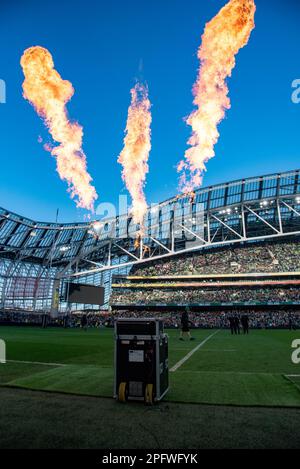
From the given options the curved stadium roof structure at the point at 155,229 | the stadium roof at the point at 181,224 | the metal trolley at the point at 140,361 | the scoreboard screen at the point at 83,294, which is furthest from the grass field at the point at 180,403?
the curved stadium roof structure at the point at 155,229

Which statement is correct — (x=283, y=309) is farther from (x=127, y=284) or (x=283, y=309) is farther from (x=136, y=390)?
(x=136, y=390)

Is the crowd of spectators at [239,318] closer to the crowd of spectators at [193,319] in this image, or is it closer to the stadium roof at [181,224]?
the crowd of spectators at [193,319]

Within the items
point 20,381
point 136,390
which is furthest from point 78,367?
point 136,390

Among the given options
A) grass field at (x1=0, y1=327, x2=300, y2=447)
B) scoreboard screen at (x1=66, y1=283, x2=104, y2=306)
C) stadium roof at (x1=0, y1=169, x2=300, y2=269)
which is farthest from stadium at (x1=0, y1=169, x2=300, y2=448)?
scoreboard screen at (x1=66, y1=283, x2=104, y2=306)

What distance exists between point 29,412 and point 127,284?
53.1 metres

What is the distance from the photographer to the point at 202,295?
161 feet

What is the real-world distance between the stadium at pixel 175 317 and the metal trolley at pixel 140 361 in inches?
8.8

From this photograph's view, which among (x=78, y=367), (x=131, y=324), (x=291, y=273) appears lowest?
(x=78, y=367)

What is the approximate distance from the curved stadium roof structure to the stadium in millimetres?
215

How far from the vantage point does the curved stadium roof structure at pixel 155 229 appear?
143 ft

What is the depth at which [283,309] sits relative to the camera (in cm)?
4384

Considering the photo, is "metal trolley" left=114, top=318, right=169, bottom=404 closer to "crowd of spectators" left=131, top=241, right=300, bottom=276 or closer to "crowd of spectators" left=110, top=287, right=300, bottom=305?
"crowd of spectators" left=110, top=287, right=300, bottom=305

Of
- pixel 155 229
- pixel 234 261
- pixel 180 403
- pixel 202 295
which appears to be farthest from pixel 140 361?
pixel 234 261

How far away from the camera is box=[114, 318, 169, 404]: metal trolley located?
165 inches
